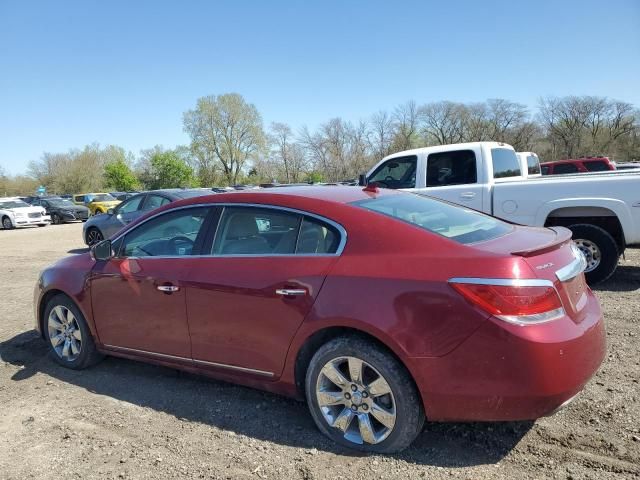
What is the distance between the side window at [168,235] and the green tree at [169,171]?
77435 mm

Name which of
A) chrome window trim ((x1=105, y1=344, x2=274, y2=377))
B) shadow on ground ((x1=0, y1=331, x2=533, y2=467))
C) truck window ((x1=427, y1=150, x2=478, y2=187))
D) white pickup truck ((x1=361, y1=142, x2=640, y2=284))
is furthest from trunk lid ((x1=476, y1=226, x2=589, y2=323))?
truck window ((x1=427, y1=150, x2=478, y2=187))

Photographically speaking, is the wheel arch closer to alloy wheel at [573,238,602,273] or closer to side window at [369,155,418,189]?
alloy wheel at [573,238,602,273]

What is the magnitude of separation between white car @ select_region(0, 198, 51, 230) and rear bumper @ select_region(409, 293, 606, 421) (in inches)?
1156

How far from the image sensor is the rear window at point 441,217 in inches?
118

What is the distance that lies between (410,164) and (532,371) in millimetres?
6184

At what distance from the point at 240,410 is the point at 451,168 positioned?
5.70m

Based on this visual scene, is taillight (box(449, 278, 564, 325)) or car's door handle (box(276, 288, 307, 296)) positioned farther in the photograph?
car's door handle (box(276, 288, 307, 296))

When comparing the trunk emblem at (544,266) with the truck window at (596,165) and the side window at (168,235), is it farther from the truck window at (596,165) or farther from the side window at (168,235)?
the truck window at (596,165)

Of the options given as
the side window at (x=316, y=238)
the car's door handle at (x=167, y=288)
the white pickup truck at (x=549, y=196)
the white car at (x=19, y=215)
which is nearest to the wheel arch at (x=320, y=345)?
the side window at (x=316, y=238)

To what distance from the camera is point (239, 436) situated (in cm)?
318

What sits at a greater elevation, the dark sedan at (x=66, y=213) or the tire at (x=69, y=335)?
the tire at (x=69, y=335)

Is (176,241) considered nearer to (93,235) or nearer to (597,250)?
(597,250)

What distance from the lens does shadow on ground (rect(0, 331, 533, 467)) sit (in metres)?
2.87

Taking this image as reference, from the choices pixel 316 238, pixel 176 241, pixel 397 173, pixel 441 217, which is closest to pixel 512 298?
pixel 441 217
